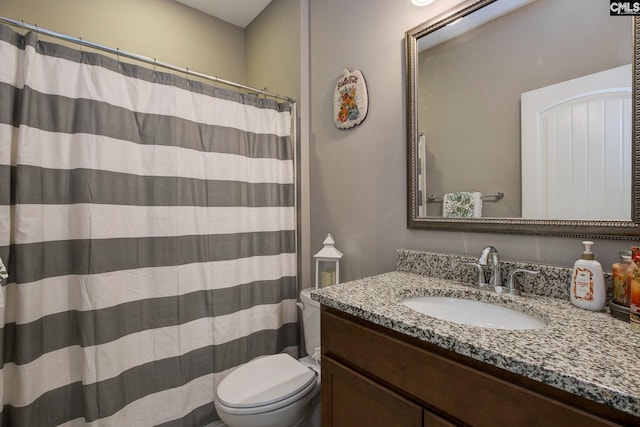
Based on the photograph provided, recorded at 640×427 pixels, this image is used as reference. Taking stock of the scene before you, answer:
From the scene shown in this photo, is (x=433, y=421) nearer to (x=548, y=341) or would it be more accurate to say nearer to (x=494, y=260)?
(x=548, y=341)

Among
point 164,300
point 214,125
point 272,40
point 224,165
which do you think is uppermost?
point 272,40

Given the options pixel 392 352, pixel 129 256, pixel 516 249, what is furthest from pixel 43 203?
pixel 516 249

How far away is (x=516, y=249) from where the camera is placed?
106 cm

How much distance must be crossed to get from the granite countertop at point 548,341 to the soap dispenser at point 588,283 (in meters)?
0.03

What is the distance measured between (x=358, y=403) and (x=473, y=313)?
0.50 meters

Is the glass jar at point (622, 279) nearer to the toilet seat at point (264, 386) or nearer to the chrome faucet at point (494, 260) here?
the chrome faucet at point (494, 260)

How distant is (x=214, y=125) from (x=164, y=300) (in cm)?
97

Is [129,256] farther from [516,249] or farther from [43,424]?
[516,249]

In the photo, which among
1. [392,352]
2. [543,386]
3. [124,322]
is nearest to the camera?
[543,386]

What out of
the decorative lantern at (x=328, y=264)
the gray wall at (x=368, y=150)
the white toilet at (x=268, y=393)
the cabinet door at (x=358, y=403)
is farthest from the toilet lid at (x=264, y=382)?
the gray wall at (x=368, y=150)

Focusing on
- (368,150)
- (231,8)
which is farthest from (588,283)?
(231,8)

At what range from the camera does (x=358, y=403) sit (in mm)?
891

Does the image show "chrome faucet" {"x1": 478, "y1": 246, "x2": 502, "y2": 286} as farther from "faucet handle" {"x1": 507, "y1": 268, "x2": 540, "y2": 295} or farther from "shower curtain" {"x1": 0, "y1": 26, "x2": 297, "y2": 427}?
"shower curtain" {"x1": 0, "y1": 26, "x2": 297, "y2": 427}

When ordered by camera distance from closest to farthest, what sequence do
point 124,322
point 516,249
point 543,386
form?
point 543,386 < point 516,249 < point 124,322
